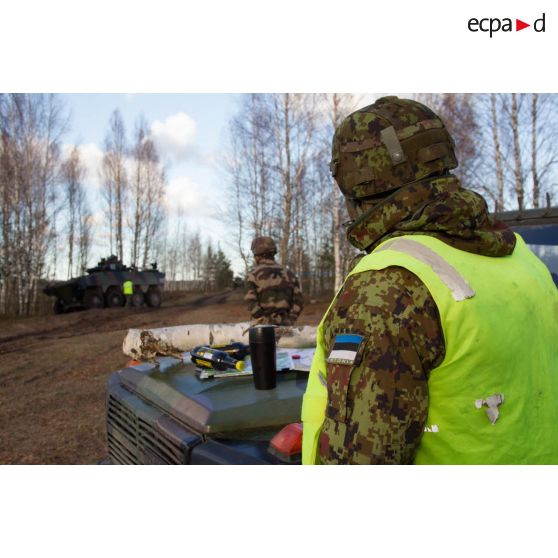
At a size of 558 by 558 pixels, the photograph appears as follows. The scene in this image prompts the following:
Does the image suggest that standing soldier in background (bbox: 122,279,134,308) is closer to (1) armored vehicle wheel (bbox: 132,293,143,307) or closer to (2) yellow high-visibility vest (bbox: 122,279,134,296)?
(2) yellow high-visibility vest (bbox: 122,279,134,296)

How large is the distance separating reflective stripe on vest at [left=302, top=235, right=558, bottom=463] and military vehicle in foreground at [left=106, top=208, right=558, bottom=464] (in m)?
0.55

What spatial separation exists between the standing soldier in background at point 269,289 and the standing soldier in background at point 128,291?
18590mm

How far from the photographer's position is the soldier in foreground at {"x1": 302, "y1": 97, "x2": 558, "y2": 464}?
1.13m

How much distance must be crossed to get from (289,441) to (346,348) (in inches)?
24.5

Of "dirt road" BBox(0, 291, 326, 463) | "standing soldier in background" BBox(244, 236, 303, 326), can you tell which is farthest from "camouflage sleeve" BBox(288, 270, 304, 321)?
"dirt road" BBox(0, 291, 326, 463)

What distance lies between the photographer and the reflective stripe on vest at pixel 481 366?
45.2 inches

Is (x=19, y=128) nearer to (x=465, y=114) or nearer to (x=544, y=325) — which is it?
(x=465, y=114)

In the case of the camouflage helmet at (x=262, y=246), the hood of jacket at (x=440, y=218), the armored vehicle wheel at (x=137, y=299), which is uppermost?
the camouflage helmet at (x=262, y=246)

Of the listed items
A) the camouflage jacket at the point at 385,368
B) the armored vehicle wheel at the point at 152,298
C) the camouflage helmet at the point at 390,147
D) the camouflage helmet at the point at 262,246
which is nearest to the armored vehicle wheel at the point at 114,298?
the armored vehicle wheel at the point at 152,298

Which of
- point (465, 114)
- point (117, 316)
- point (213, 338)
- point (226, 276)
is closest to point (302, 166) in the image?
point (465, 114)

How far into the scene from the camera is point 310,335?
3.36 metres

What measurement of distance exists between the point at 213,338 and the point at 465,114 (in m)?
16.4

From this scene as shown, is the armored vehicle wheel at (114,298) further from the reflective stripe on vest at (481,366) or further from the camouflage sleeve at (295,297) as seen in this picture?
the reflective stripe on vest at (481,366)

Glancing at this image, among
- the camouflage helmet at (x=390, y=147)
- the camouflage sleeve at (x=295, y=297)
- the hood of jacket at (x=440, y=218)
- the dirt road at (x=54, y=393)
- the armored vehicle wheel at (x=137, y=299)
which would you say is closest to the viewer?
the hood of jacket at (x=440, y=218)
